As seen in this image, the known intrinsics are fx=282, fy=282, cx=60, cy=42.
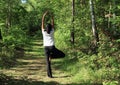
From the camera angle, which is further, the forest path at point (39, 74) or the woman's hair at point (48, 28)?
the woman's hair at point (48, 28)

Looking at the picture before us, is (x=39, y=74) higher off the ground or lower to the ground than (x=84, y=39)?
lower

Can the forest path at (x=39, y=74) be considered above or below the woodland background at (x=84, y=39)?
below

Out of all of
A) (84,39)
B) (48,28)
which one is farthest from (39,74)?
(84,39)

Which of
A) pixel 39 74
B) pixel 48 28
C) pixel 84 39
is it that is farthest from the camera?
pixel 84 39

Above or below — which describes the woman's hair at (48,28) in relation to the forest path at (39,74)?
above

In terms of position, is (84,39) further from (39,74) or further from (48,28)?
(48,28)

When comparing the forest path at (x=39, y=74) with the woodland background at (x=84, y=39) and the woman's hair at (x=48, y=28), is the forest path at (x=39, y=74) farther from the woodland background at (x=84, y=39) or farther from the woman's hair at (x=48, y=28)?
the woman's hair at (x=48, y=28)

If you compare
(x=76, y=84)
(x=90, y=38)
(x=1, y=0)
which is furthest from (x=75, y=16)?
(x=76, y=84)

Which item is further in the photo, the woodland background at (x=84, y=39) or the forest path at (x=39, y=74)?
the woodland background at (x=84, y=39)

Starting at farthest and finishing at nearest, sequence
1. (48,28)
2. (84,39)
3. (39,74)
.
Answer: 1. (84,39)
2. (39,74)
3. (48,28)

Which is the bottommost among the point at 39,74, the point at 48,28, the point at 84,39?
the point at 39,74

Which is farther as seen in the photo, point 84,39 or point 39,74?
point 84,39

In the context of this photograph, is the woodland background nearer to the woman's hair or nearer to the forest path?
the forest path

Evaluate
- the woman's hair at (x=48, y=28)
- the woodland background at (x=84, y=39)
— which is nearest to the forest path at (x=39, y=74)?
the woodland background at (x=84, y=39)
